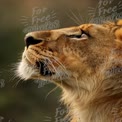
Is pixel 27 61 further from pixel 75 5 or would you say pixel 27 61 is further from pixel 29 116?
pixel 75 5

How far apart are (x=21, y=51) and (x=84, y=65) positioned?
4505mm

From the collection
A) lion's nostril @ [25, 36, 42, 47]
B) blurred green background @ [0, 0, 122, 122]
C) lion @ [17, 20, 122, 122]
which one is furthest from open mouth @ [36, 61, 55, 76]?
blurred green background @ [0, 0, 122, 122]

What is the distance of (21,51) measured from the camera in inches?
333

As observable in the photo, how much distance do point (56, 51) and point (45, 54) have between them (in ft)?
0.26

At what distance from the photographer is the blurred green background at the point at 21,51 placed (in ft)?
26.0

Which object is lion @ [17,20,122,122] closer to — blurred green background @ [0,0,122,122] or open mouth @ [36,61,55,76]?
open mouth @ [36,61,55,76]

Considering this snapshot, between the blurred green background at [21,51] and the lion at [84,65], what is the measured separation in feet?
11.0

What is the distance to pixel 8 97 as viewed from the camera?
8.53 metres

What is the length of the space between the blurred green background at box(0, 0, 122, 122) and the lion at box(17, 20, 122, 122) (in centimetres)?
337

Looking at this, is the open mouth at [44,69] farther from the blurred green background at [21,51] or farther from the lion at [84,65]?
the blurred green background at [21,51]

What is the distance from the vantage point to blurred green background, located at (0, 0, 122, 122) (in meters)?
7.94

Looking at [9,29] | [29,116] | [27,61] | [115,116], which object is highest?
[27,61]

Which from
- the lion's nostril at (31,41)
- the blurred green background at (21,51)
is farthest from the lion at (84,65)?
the blurred green background at (21,51)

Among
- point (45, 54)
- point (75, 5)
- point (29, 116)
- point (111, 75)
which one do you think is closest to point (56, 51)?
point (45, 54)
